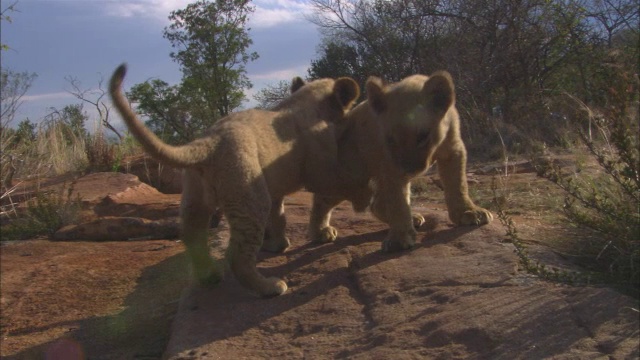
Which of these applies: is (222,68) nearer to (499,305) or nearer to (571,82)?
(571,82)

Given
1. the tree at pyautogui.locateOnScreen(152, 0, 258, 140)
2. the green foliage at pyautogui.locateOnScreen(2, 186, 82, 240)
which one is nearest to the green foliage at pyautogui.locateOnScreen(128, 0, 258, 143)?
the tree at pyautogui.locateOnScreen(152, 0, 258, 140)

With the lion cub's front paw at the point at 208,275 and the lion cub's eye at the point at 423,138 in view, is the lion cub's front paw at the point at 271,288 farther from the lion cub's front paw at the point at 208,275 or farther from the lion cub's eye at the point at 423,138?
the lion cub's eye at the point at 423,138

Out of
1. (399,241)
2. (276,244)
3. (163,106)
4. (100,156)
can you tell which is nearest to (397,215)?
(399,241)

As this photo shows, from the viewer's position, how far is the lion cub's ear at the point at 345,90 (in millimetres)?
6191

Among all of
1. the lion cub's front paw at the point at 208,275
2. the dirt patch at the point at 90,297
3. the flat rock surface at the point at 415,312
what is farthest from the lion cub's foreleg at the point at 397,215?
the dirt patch at the point at 90,297

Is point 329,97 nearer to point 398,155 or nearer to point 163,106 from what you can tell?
point 398,155

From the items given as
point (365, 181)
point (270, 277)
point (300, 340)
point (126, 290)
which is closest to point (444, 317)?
point (300, 340)

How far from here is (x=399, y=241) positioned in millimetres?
5250

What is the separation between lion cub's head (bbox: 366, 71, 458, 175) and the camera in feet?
17.2

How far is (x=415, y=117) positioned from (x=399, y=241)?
3.33 feet

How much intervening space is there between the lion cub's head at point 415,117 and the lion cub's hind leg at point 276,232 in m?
1.21

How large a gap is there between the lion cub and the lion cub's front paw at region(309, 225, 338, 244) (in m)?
0.50

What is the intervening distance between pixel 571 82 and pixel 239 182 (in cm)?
1220

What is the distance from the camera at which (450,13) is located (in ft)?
55.7
